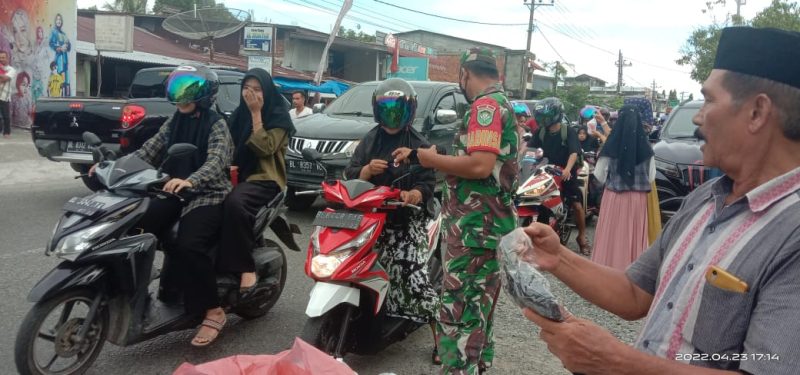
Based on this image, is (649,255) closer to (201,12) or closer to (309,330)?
(309,330)

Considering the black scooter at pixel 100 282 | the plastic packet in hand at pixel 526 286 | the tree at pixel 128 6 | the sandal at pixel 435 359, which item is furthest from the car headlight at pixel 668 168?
the tree at pixel 128 6

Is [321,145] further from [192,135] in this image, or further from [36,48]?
[36,48]

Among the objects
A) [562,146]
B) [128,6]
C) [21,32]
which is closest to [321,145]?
[562,146]

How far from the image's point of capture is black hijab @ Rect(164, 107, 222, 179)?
4012 millimetres

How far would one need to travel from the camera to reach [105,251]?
3307 mm

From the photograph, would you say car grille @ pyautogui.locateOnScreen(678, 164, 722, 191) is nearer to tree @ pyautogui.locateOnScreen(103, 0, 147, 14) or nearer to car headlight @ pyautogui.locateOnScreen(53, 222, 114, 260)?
car headlight @ pyautogui.locateOnScreen(53, 222, 114, 260)

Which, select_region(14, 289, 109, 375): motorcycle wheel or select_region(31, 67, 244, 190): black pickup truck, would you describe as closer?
select_region(14, 289, 109, 375): motorcycle wheel

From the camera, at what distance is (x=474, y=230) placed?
132 inches

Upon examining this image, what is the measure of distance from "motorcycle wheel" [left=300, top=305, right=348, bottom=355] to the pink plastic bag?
1.69m

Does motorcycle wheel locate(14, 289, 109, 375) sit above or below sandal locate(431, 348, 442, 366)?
above

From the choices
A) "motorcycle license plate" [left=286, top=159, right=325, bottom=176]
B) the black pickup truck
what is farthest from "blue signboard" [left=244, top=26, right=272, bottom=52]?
"motorcycle license plate" [left=286, top=159, right=325, bottom=176]

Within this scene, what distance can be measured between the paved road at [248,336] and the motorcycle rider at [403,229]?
0.44m

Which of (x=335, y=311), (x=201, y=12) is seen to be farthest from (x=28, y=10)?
(x=335, y=311)

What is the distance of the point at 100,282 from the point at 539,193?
5.01 meters
